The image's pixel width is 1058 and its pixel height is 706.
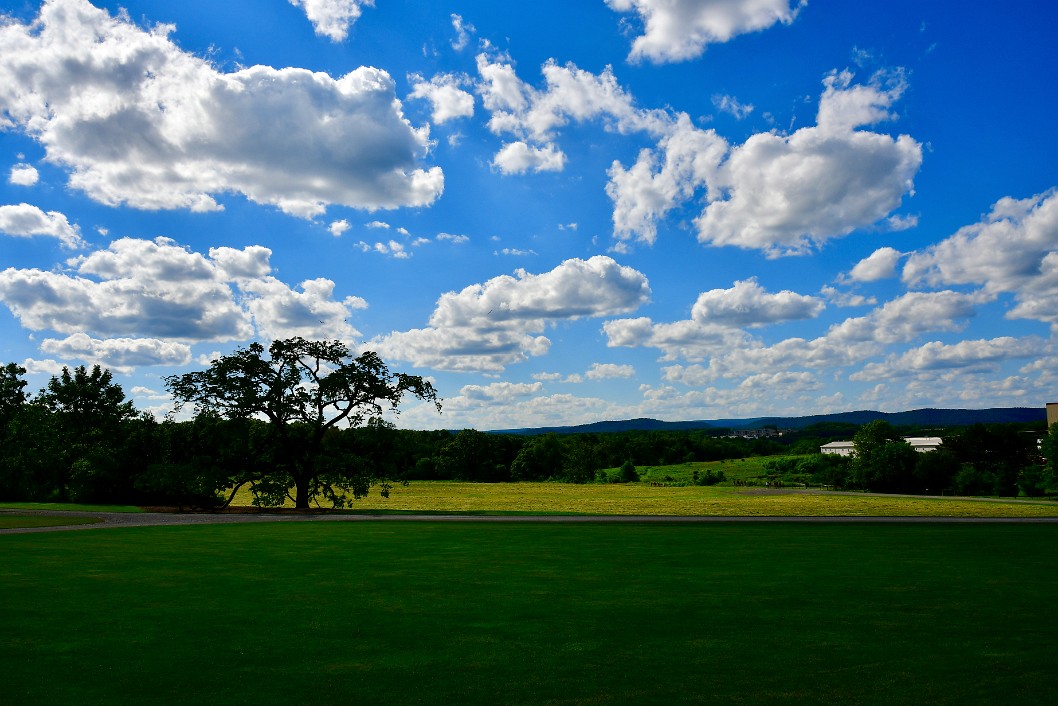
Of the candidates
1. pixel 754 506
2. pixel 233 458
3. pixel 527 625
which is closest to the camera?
pixel 527 625

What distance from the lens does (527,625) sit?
1155 centimetres

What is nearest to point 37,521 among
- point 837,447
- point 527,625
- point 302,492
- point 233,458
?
point 233,458

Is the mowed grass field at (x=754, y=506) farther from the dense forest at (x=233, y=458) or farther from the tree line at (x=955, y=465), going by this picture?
the tree line at (x=955, y=465)

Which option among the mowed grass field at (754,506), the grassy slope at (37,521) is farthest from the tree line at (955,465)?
the grassy slope at (37,521)

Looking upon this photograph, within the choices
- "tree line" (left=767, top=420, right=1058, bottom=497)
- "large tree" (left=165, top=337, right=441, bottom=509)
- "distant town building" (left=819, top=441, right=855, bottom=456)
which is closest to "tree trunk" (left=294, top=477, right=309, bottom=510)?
"large tree" (left=165, top=337, right=441, bottom=509)

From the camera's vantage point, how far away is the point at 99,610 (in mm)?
12648

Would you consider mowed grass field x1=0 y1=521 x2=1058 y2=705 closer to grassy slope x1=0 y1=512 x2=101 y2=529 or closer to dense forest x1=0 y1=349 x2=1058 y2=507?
grassy slope x1=0 y1=512 x2=101 y2=529

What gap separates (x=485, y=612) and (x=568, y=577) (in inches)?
175

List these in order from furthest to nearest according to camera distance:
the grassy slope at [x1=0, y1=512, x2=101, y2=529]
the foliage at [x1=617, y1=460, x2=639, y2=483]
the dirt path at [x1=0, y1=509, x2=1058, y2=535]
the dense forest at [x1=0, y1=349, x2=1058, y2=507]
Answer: the foliage at [x1=617, y1=460, x2=639, y2=483], the dense forest at [x1=0, y1=349, x2=1058, y2=507], the dirt path at [x1=0, y1=509, x2=1058, y2=535], the grassy slope at [x1=0, y1=512, x2=101, y2=529]

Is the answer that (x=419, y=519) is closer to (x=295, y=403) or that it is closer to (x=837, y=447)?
(x=295, y=403)

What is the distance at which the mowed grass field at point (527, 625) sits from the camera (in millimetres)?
8344

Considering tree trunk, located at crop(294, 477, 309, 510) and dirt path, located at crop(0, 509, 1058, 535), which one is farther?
→ tree trunk, located at crop(294, 477, 309, 510)

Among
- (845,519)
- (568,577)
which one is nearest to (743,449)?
(845,519)

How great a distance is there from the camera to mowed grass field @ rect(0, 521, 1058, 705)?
27.4 feet
